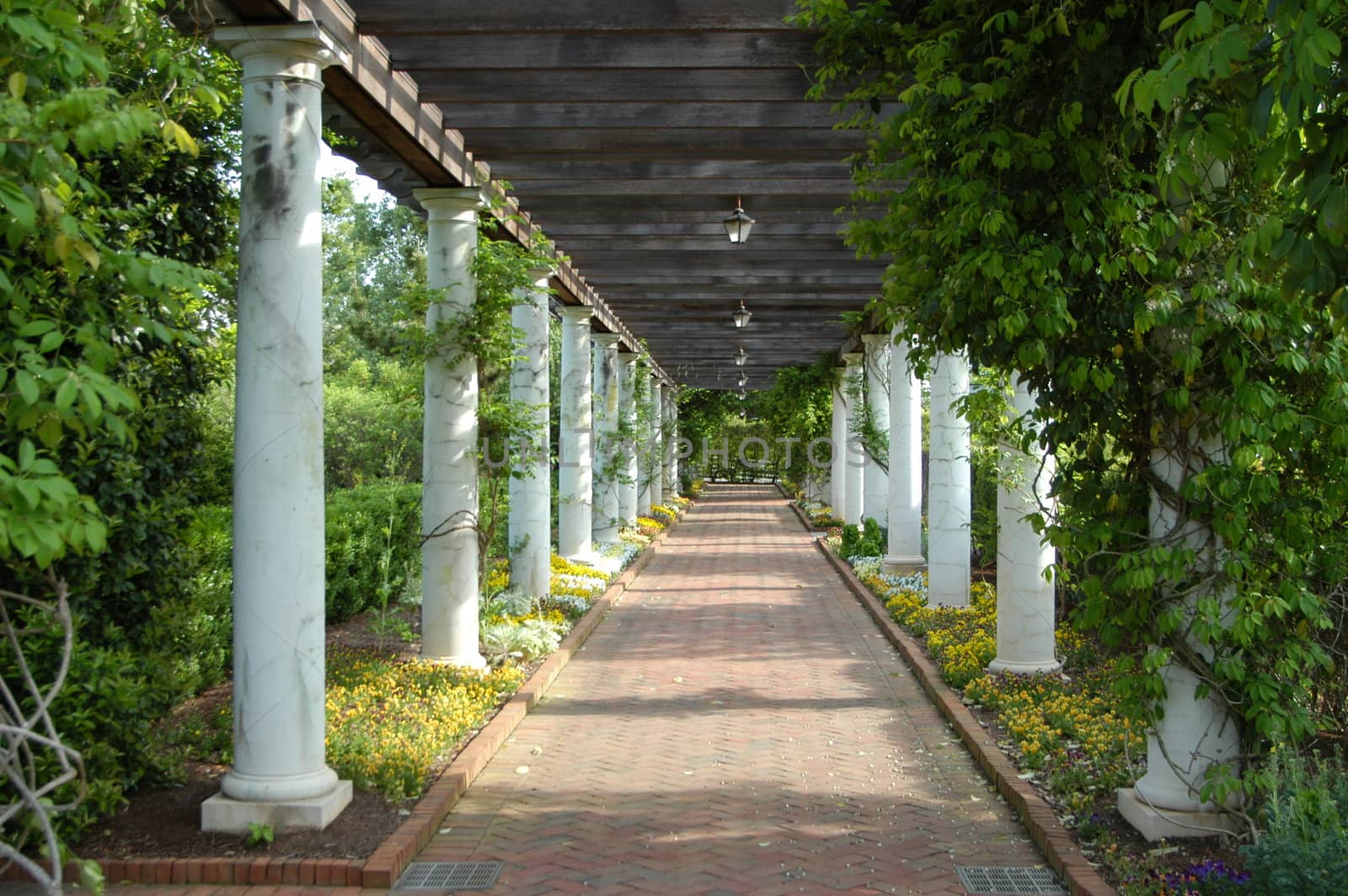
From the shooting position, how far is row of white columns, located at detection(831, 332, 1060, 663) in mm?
8102

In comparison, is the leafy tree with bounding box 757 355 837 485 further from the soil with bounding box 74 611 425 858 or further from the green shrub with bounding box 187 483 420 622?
the soil with bounding box 74 611 425 858

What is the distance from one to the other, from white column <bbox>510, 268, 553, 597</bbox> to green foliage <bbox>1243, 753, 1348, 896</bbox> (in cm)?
831

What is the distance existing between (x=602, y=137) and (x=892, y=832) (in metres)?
4.98

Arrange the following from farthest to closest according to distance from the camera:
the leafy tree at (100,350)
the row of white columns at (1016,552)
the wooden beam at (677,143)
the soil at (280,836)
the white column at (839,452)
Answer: the white column at (839,452) < the wooden beam at (677,143) < the row of white columns at (1016,552) < the soil at (280,836) < the leafy tree at (100,350)

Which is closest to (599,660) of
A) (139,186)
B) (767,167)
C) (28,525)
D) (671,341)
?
(767,167)

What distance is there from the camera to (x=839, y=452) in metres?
24.6

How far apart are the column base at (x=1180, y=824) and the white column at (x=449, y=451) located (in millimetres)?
4961

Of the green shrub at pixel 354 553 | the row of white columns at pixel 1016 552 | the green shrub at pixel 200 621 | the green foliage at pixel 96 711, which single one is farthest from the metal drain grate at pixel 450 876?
the green shrub at pixel 354 553

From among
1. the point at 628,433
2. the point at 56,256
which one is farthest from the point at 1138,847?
the point at 628,433

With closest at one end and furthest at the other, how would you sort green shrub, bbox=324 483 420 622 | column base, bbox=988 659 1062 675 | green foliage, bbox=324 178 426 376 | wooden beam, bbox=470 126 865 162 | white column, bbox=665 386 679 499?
wooden beam, bbox=470 126 865 162 < column base, bbox=988 659 1062 675 < green shrub, bbox=324 483 420 622 < white column, bbox=665 386 679 499 < green foliage, bbox=324 178 426 376

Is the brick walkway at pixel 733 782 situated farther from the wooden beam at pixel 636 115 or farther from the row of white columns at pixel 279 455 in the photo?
the wooden beam at pixel 636 115

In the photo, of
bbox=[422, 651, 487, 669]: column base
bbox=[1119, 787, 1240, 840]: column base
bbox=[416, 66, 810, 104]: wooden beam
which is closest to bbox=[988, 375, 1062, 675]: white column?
bbox=[416, 66, 810, 104]: wooden beam

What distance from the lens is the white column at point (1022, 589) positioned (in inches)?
319

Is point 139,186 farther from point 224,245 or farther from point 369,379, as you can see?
point 369,379
